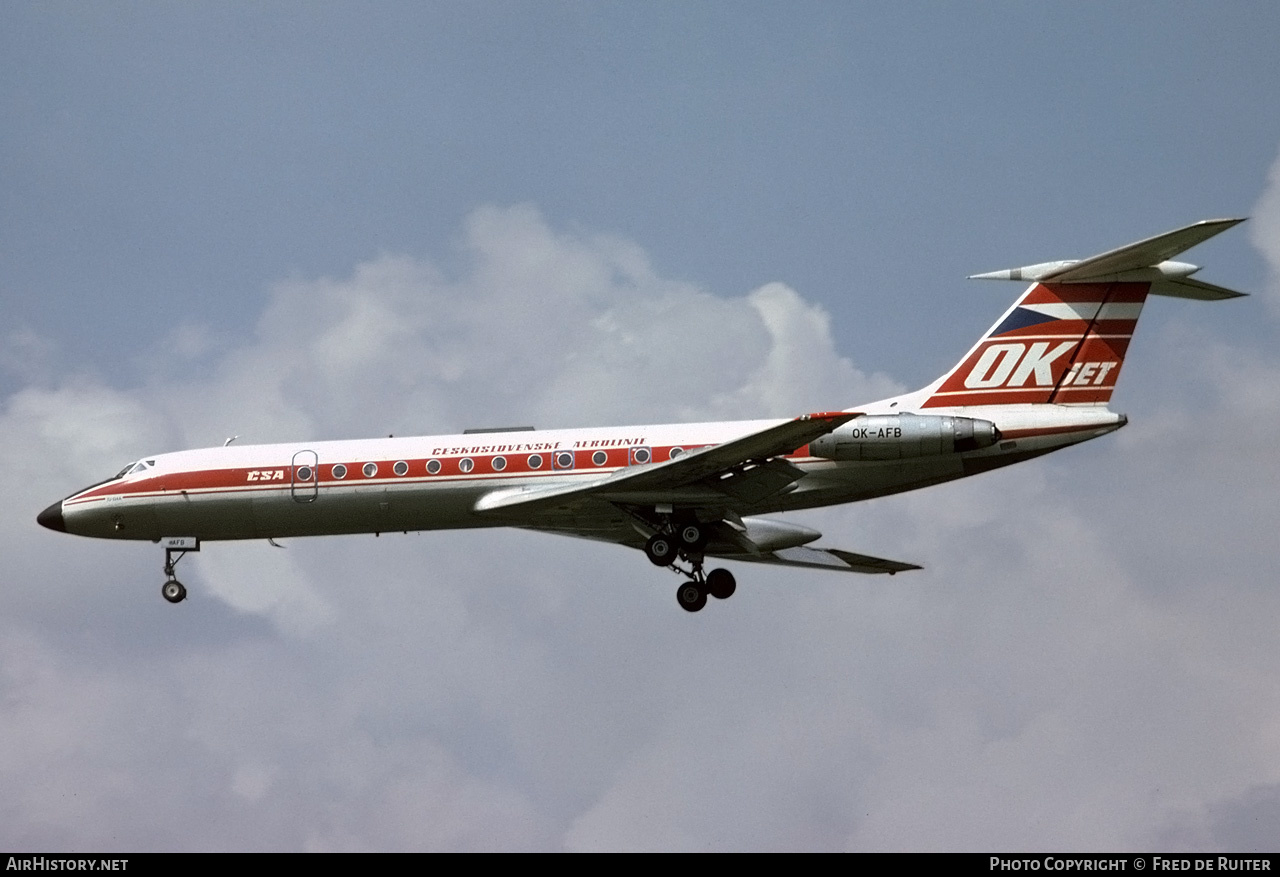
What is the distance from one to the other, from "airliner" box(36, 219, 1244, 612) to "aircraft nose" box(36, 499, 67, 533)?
1110 mm

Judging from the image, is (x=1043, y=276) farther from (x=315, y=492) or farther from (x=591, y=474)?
(x=315, y=492)

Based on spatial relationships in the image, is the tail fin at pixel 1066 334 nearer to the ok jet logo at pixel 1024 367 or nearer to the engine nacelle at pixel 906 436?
the ok jet logo at pixel 1024 367

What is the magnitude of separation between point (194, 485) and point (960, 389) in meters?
15.2

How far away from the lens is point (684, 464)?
31.2 m

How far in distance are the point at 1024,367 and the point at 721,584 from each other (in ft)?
23.9

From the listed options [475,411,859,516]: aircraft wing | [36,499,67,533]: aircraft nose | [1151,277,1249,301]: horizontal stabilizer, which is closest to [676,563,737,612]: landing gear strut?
[475,411,859,516]: aircraft wing

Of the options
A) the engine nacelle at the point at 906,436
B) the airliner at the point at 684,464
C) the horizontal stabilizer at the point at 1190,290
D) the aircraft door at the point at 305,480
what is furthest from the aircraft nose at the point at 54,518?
the horizontal stabilizer at the point at 1190,290

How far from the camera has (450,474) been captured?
3322cm

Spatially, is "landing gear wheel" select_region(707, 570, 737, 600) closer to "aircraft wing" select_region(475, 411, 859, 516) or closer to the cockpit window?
"aircraft wing" select_region(475, 411, 859, 516)

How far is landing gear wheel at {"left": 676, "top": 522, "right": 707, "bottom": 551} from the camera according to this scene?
33.3 meters

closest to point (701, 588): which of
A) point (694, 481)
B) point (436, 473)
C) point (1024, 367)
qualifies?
point (694, 481)

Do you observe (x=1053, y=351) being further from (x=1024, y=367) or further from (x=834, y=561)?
(x=834, y=561)

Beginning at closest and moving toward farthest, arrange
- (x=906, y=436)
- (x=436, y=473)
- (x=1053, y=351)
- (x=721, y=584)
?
(x=906, y=436), (x=1053, y=351), (x=436, y=473), (x=721, y=584)
